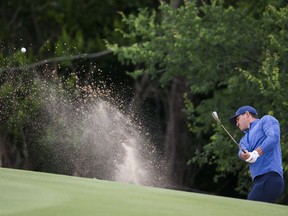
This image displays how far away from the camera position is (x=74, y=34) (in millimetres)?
27453

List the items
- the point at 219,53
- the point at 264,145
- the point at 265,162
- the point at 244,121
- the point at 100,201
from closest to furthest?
the point at 100,201, the point at 264,145, the point at 265,162, the point at 244,121, the point at 219,53

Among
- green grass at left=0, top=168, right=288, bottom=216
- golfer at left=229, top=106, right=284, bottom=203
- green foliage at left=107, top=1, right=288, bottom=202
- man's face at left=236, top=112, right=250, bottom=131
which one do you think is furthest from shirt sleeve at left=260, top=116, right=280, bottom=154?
green foliage at left=107, top=1, right=288, bottom=202

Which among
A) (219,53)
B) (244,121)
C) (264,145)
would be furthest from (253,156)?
(219,53)

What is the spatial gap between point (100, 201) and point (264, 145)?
2.41m

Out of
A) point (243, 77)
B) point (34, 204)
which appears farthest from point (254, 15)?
point (34, 204)

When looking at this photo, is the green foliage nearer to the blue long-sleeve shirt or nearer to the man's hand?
the blue long-sleeve shirt

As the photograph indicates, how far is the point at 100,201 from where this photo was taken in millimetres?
7680

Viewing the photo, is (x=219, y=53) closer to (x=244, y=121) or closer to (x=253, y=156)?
(x=244, y=121)

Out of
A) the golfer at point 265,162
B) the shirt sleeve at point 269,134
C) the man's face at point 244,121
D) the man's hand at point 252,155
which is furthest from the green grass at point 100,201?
the man's face at point 244,121

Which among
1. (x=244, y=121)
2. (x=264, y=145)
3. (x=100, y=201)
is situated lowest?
(x=100, y=201)

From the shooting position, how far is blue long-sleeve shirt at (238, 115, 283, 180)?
31.5 feet

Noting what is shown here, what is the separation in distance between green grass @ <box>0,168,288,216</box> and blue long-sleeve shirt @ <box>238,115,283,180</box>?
1189 mm

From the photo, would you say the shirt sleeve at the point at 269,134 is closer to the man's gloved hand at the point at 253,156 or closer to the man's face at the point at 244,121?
the man's gloved hand at the point at 253,156

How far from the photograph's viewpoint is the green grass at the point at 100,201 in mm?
7238
